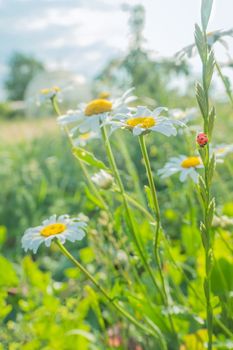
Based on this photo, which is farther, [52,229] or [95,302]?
[95,302]

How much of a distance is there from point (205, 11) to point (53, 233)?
1.28 ft

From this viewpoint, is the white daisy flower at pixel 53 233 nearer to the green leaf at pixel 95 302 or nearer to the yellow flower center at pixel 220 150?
the green leaf at pixel 95 302

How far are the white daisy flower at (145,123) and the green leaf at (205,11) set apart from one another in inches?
5.5

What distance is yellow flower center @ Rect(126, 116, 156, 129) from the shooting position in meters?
0.70

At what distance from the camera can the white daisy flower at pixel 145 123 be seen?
2.22ft

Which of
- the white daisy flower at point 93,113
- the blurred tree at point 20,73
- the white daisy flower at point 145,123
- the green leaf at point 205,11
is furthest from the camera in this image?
the blurred tree at point 20,73

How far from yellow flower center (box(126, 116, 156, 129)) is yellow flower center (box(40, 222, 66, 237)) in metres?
0.20

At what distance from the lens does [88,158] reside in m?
0.88

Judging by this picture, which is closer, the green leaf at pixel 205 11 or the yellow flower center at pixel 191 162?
the green leaf at pixel 205 11

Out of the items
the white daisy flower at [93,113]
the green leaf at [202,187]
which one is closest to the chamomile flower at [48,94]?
the white daisy flower at [93,113]

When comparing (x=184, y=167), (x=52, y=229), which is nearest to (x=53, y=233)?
(x=52, y=229)

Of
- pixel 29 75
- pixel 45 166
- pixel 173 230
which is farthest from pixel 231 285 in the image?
pixel 29 75

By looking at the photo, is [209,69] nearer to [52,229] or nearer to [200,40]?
[200,40]

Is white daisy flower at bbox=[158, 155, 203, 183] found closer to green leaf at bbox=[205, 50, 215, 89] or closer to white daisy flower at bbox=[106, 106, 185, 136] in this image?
white daisy flower at bbox=[106, 106, 185, 136]
